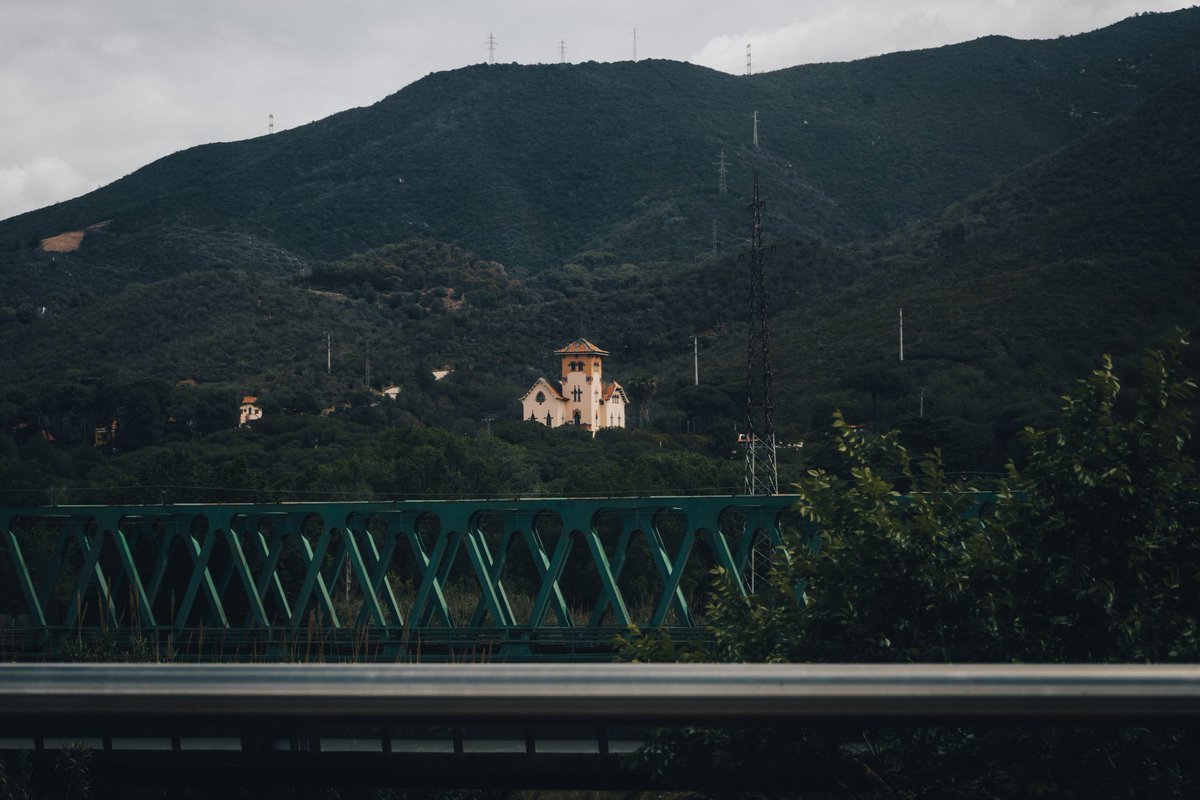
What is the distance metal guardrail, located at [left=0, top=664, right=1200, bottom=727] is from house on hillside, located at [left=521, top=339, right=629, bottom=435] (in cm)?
8336

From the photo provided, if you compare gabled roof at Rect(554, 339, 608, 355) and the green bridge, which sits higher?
gabled roof at Rect(554, 339, 608, 355)

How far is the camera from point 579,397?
8744cm

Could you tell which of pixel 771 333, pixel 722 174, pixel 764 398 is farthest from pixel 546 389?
pixel 722 174

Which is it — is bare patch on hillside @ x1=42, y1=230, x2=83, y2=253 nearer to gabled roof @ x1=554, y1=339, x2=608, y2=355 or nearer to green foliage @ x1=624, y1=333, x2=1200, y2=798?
gabled roof @ x1=554, y1=339, x2=608, y2=355

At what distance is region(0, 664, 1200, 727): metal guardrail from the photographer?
1.90 metres

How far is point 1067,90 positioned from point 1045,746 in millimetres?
198062

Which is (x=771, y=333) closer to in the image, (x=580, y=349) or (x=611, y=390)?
(x=611, y=390)

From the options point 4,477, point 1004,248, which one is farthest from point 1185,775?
point 1004,248

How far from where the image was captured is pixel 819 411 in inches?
2375

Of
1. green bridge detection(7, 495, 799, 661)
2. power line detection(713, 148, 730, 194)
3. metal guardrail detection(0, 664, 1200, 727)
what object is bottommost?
green bridge detection(7, 495, 799, 661)

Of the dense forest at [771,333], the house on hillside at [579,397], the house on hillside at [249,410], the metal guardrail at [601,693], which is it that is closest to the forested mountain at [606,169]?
the dense forest at [771,333]

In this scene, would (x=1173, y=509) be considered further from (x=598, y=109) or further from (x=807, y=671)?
(x=598, y=109)

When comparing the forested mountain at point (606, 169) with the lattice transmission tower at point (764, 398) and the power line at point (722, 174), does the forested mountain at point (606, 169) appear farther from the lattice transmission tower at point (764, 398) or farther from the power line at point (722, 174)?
the lattice transmission tower at point (764, 398)

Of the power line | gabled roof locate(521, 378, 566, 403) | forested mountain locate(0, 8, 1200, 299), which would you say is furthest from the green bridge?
the power line
